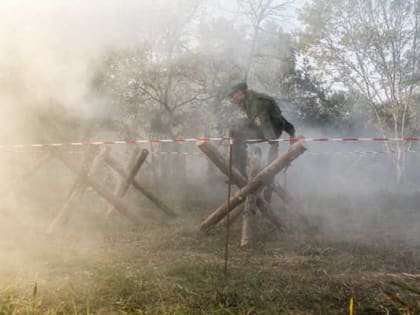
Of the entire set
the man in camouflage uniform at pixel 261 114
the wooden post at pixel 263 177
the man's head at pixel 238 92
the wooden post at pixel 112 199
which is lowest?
the wooden post at pixel 112 199

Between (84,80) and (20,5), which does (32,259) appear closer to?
(20,5)

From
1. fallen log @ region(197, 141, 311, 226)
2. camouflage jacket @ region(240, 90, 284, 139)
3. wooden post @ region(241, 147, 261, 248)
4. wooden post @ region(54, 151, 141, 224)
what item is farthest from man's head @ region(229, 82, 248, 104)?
wooden post @ region(54, 151, 141, 224)

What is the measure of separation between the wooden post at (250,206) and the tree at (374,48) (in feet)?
28.4

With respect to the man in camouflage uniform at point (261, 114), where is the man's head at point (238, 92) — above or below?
above

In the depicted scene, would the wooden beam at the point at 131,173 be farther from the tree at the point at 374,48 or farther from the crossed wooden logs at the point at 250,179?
the tree at the point at 374,48

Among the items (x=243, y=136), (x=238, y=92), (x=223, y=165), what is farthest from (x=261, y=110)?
(x=223, y=165)

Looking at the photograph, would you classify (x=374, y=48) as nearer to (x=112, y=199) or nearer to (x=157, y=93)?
(x=157, y=93)

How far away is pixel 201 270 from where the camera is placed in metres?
4.77

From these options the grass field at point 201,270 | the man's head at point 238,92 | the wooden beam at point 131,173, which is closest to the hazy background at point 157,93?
the grass field at point 201,270

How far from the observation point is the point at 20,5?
783 centimetres

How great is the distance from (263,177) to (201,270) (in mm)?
2025

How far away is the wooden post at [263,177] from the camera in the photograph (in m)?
6.30

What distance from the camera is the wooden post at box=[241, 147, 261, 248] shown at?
6240 mm

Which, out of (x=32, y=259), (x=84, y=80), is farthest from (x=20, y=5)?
(x=32, y=259)
